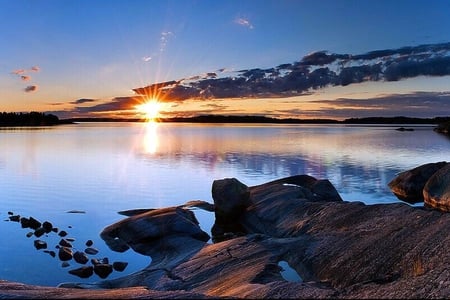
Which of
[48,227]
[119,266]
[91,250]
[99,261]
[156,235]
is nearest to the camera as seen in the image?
[119,266]

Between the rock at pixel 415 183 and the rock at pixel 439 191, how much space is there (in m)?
5.94

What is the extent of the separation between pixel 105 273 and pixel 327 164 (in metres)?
43.7

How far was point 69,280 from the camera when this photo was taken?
51.0 feet

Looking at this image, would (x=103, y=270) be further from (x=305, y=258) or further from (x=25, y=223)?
(x=25, y=223)

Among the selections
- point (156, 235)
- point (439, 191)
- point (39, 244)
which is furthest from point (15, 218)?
point (439, 191)

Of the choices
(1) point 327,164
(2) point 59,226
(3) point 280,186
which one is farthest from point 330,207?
(1) point 327,164

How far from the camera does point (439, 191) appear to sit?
23938 millimetres

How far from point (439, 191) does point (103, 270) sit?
61.1 feet

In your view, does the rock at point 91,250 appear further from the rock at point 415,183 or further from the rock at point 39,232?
the rock at point 415,183

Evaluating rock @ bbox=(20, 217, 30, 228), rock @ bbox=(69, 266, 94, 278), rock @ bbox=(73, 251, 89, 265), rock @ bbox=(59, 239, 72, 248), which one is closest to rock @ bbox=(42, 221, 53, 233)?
rock @ bbox=(20, 217, 30, 228)

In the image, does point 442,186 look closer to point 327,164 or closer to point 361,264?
point 361,264

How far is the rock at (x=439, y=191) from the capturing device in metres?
22.8

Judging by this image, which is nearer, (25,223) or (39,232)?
(39,232)

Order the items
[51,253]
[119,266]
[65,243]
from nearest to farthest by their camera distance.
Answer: [119,266] < [51,253] < [65,243]
